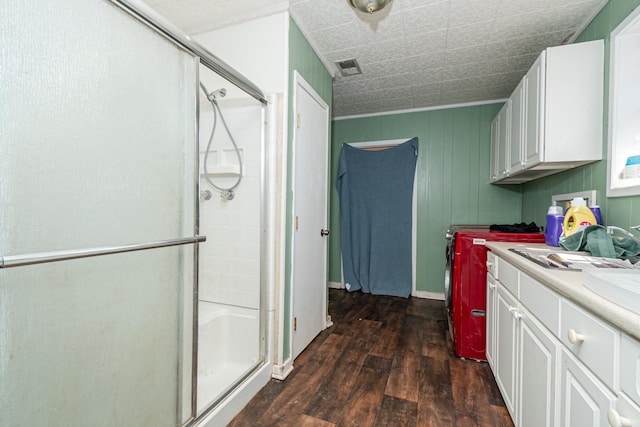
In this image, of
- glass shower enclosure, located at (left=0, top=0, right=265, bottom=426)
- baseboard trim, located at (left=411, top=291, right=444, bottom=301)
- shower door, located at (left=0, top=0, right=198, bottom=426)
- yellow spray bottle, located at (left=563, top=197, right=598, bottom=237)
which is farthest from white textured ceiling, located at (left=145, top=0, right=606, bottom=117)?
baseboard trim, located at (left=411, top=291, right=444, bottom=301)

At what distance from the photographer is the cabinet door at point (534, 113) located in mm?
1679

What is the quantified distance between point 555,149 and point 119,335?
235cm

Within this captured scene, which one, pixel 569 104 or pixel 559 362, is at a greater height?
pixel 569 104

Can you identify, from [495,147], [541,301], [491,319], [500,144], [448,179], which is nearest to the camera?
[541,301]

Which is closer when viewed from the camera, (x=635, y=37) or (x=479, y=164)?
(x=635, y=37)

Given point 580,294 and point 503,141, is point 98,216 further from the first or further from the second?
point 503,141

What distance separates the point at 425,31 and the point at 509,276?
1.74 metres

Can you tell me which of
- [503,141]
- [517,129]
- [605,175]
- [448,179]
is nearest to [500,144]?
[503,141]

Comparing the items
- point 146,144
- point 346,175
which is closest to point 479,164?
point 346,175

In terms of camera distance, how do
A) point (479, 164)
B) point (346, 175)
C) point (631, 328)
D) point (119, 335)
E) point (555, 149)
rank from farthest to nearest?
point (346, 175) → point (479, 164) → point (555, 149) → point (119, 335) → point (631, 328)

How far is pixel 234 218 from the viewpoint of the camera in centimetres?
198

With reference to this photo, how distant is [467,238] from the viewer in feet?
6.38

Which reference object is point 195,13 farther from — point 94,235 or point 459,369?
point 459,369

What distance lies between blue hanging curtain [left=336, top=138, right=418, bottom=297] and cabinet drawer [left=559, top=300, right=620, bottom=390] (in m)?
2.68
